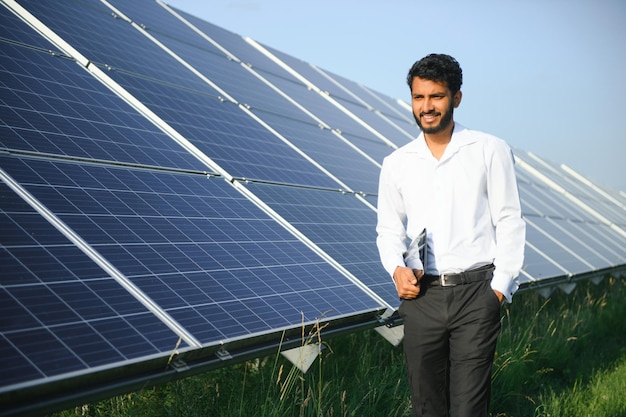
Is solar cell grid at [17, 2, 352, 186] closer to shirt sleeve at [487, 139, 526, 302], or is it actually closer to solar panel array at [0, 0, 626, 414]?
solar panel array at [0, 0, 626, 414]

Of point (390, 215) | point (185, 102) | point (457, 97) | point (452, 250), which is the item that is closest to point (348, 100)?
point (185, 102)

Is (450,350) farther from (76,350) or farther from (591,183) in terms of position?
(591,183)

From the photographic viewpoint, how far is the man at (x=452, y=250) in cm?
419

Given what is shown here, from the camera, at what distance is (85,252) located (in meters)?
4.20

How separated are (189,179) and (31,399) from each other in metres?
3.03

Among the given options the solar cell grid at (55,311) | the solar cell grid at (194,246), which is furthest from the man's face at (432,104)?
the solar cell grid at (55,311)

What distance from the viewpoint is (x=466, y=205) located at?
14.3ft

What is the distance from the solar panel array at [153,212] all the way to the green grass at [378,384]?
0.67 meters

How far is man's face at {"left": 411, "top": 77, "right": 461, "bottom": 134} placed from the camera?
423 cm

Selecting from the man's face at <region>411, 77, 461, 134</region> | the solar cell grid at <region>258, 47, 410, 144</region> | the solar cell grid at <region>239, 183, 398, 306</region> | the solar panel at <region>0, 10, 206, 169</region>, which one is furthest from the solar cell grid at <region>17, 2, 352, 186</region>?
the solar cell grid at <region>258, 47, 410, 144</region>

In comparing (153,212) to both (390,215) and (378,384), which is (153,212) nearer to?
(390,215)

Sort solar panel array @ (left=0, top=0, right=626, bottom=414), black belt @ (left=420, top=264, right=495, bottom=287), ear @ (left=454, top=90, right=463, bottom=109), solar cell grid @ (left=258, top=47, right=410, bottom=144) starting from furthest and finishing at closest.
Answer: solar cell grid @ (left=258, top=47, right=410, bottom=144) → ear @ (left=454, top=90, right=463, bottom=109) → black belt @ (left=420, top=264, right=495, bottom=287) → solar panel array @ (left=0, top=0, right=626, bottom=414)

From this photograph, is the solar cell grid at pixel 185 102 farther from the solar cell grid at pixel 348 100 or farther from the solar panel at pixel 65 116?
the solar cell grid at pixel 348 100

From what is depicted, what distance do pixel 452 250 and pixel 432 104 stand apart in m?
0.86
